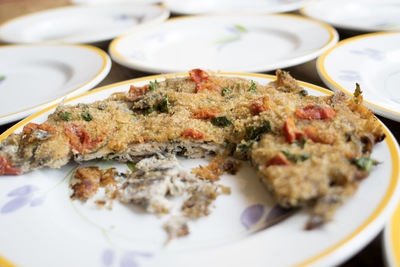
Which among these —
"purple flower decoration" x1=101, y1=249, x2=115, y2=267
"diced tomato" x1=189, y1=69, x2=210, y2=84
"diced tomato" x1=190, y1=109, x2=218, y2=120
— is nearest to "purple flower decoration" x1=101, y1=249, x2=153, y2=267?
"purple flower decoration" x1=101, y1=249, x2=115, y2=267

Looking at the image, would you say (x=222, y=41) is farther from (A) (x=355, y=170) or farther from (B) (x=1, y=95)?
(A) (x=355, y=170)

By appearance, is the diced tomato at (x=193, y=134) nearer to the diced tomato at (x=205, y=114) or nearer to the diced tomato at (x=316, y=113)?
the diced tomato at (x=205, y=114)

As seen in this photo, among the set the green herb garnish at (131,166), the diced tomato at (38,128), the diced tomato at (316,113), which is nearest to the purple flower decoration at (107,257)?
the green herb garnish at (131,166)

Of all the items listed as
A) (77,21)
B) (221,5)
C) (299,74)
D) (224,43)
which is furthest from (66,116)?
(221,5)

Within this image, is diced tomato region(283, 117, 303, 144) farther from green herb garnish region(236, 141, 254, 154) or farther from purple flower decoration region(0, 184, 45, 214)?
purple flower decoration region(0, 184, 45, 214)

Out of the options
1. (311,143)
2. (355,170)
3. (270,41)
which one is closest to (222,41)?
(270,41)

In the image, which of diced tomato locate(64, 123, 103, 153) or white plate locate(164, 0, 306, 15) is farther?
white plate locate(164, 0, 306, 15)
